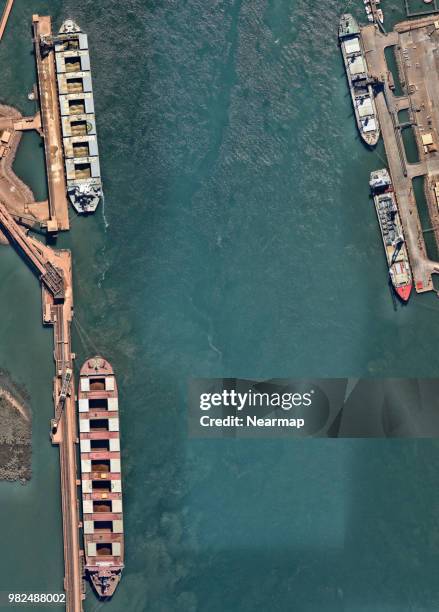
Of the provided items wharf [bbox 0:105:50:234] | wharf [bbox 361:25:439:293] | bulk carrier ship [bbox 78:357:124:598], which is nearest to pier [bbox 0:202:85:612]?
bulk carrier ship [bbox 78:357:124:598]

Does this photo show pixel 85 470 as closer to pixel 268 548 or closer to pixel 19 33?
pixel 268 548

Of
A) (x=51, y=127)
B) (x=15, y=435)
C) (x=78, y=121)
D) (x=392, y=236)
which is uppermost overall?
(x=78, y=121)

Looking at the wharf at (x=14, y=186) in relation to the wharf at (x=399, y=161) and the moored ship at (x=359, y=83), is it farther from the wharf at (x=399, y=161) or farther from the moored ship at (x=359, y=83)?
the wharf at (x=399, y=161)

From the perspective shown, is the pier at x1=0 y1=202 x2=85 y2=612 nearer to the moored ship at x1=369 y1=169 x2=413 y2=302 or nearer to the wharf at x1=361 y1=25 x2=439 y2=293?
the moored ship at x1=369 y1=169 x2=413 y2=302

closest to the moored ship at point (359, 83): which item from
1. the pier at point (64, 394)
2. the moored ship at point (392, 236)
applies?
the moored ship at point (392, 236)

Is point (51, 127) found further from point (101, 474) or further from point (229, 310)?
point (101, 474)

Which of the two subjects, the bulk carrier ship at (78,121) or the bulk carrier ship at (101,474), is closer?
the bulk carrier ship at (101,474)

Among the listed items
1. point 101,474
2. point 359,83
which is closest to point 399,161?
point 359,83
